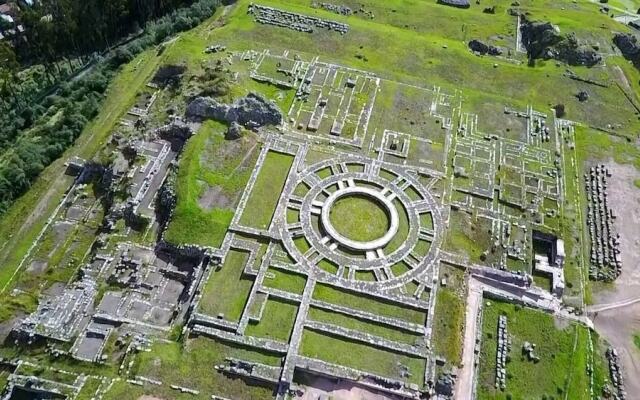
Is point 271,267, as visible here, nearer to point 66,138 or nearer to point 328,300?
point 328,300

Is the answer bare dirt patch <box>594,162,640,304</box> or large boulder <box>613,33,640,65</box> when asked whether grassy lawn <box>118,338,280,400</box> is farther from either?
large boulder <box>613,33,640,65</box>

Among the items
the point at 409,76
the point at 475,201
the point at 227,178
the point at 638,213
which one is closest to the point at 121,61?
the point at 227,178

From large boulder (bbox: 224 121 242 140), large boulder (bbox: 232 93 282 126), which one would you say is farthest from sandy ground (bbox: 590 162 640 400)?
large boulder (bbox: 224 121 242 140)

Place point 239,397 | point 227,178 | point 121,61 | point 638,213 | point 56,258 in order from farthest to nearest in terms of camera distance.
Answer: point 121,61 → point 638,213 → point 227,178 → point 56,258 → point 239,397

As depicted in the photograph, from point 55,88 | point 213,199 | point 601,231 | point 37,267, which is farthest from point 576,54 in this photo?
point 37,267

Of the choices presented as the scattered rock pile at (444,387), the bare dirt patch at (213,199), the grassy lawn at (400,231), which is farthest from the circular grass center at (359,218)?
the scattered rock pile at (444,387)
